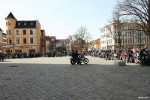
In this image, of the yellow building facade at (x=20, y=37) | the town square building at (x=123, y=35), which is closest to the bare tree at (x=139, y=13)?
the town square building at (x=123, y=35)

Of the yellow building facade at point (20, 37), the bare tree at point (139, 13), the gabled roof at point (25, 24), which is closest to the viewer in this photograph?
the bare tree at point (139, 13)

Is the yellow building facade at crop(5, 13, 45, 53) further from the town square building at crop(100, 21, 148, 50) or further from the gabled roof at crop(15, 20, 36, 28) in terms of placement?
the town square building at crop(100, 21, 148, 50)

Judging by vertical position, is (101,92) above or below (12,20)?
below

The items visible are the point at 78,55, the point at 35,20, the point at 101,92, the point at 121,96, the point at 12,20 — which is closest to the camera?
the point at 121,96

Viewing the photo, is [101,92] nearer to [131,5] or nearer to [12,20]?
[131,5]

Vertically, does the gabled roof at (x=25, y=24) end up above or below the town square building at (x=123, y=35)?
above

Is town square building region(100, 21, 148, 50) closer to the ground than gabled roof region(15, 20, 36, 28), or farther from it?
closer to the ground

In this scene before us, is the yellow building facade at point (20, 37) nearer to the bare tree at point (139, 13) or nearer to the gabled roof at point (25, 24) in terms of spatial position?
the gabled roof at point (25, 24)

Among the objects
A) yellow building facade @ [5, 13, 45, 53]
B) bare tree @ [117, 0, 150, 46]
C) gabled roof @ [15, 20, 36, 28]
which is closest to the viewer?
bare tree @ [117, 0, 150, 46]

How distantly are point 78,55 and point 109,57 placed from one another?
26.0 feet

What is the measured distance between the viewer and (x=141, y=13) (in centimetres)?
2253

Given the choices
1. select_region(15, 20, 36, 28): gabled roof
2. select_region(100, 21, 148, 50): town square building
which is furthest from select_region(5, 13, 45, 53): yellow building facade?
select_region(100, 21, 148, 50): town square building

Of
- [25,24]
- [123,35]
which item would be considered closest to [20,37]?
[25,24]

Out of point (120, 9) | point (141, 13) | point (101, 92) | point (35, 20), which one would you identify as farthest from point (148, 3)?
point (35, 20)
